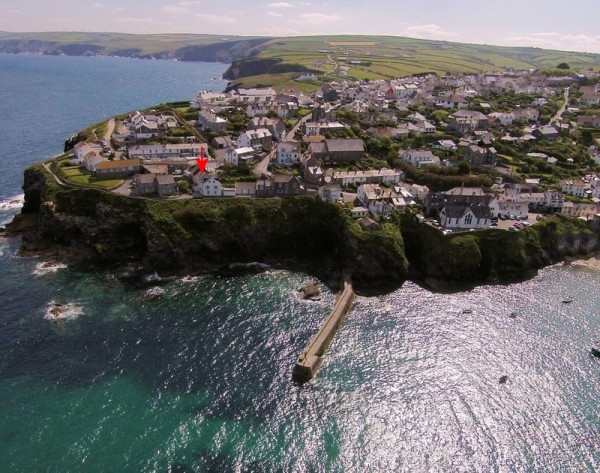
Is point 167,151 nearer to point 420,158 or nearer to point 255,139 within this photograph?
point 255,139

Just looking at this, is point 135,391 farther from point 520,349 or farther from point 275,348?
point 520,349

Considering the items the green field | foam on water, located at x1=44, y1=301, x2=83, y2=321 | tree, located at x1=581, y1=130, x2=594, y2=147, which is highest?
the green field

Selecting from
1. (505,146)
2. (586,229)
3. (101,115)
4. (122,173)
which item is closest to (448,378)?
(586,229)

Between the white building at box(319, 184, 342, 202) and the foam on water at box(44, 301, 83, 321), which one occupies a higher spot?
the white building at box(319, 184, 342, 202)

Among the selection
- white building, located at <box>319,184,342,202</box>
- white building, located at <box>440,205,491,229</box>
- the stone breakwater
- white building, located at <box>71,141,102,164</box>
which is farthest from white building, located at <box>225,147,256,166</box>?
the stone breakwater

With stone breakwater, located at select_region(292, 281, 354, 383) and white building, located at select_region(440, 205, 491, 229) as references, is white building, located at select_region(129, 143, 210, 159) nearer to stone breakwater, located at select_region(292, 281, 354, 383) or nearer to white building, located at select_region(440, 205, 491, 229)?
stone breakwater, located at select_region(292, 281, 354, 383)

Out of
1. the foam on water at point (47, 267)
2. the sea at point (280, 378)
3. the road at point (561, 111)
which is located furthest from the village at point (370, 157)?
the sea at point (280, 378)

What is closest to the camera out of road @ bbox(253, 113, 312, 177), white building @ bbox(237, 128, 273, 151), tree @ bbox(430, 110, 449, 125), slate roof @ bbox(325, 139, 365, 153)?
road @ bbox(253, 113, 312, 177)
